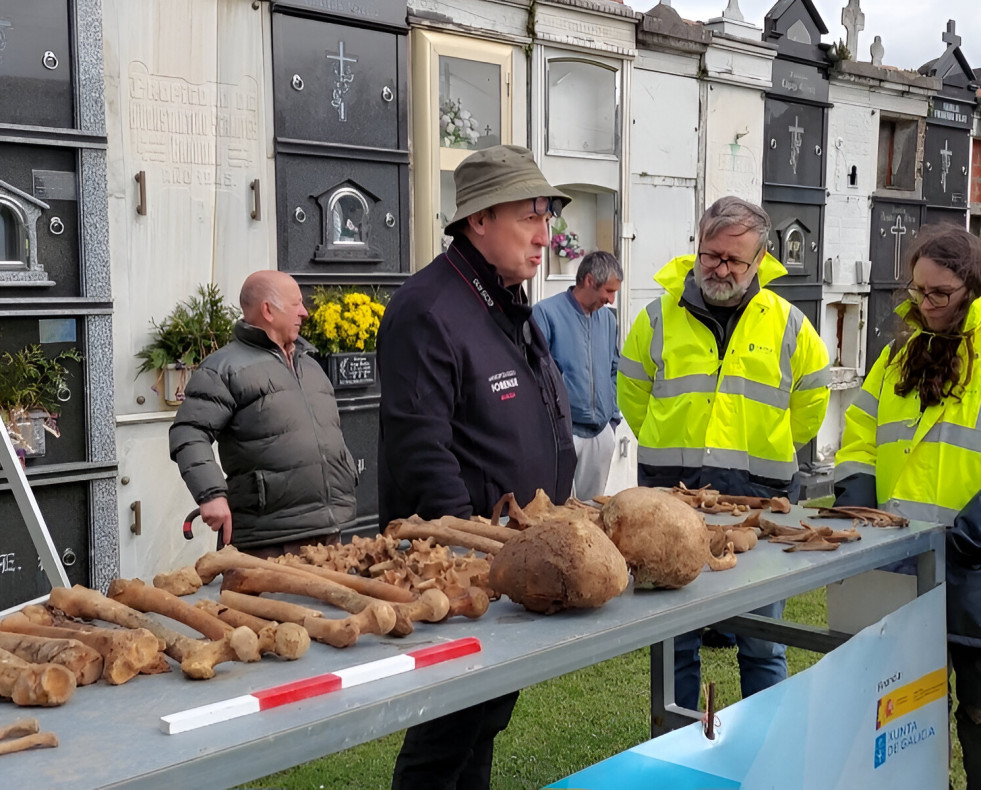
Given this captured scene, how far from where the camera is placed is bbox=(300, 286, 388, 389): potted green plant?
6.33 meters

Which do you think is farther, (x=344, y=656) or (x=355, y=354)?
(x=355, y=354)

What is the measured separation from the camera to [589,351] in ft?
20.9

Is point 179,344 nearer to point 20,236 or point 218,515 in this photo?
point 20,236

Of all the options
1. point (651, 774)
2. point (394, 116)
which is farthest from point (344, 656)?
point (394, 116)

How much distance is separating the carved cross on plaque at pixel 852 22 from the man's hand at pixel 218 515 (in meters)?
9.25

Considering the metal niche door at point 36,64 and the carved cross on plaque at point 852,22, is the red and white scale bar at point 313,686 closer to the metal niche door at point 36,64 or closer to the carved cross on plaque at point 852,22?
the metal niche door at point 36,64

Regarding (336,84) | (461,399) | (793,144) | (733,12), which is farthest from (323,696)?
(793,144)

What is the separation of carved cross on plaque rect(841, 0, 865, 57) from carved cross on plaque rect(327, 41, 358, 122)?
21.0 ft

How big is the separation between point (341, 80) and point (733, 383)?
3.91 meters

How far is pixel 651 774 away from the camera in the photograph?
1.87 meters

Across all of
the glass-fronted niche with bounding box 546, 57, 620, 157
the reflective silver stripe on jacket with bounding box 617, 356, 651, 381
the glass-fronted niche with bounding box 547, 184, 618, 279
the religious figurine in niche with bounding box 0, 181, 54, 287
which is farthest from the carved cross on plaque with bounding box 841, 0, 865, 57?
the religious figurine in niche with bounding box 0, 181, 54, 287

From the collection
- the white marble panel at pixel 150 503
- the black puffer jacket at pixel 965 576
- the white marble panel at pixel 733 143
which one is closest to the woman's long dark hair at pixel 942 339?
the black puffer jacket at pixel 965 576

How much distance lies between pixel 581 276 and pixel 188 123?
7.99 feet

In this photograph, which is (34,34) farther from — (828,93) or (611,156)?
(828,93)
